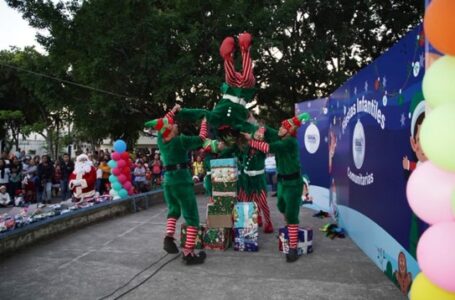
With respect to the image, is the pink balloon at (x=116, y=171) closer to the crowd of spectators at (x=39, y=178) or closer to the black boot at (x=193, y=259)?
the crowd of spectators at (x=39, y=178)

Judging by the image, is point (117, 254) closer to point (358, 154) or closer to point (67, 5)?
point (358, 154)

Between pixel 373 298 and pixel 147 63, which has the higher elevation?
pixel 147 63

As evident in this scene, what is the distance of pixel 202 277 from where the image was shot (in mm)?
5359

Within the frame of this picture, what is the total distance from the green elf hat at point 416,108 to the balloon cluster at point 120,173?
8.33 metres

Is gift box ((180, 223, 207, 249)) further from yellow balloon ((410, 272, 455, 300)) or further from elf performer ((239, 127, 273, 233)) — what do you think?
yellow balloon ((410, 272, 455, 300))

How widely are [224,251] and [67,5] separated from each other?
12.8 meters

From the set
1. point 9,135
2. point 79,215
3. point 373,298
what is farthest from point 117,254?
point 9,135

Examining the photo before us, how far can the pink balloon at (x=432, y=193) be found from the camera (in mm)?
2508

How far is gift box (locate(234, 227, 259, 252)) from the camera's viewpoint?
669cm

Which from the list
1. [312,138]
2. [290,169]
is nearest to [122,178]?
[312,138]

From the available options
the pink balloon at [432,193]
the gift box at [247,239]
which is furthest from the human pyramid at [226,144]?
the pink balloon at [432,193]

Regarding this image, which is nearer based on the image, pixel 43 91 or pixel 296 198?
pixel 296 198

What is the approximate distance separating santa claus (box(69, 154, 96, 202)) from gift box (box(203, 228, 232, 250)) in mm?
5308

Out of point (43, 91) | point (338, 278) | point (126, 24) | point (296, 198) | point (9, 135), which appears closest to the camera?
point (338, 278)
